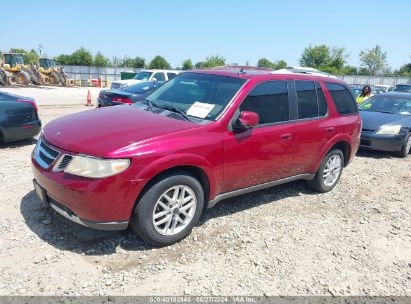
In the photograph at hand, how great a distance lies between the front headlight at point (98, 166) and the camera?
130 inches

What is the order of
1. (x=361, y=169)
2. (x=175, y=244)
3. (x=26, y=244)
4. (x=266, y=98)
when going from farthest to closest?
(x=361, y=169)
(x=266, y=98)
(x=175, y=244)
(x=26, y=244)

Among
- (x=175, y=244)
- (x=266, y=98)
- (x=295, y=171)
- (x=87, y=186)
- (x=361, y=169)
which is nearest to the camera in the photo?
(x=87, y=186)

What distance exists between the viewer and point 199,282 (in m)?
3.32

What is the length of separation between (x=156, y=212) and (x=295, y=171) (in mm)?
2281

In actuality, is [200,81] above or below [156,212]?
above

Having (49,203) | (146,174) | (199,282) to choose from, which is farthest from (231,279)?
(49,203)

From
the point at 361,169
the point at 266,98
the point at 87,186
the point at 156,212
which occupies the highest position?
the point at 266,98

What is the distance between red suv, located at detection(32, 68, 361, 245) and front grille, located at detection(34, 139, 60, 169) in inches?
0.6

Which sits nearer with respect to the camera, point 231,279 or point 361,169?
point 231,279

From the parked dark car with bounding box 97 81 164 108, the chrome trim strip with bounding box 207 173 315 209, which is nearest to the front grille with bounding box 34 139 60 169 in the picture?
the chrome trim strip with bounding box 207 173 315 209

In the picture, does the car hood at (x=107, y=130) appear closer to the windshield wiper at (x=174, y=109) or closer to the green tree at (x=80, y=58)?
the windshield wiper at (x=174, y=109)

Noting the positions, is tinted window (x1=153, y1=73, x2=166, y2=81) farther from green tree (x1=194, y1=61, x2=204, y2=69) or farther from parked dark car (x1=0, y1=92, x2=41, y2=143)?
green tree (x1=194, y1=61, x2=204, y2=69)

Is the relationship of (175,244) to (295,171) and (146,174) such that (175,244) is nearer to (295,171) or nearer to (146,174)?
(146,174)

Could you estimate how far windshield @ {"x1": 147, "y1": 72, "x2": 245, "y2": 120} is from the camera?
13.9 feet
